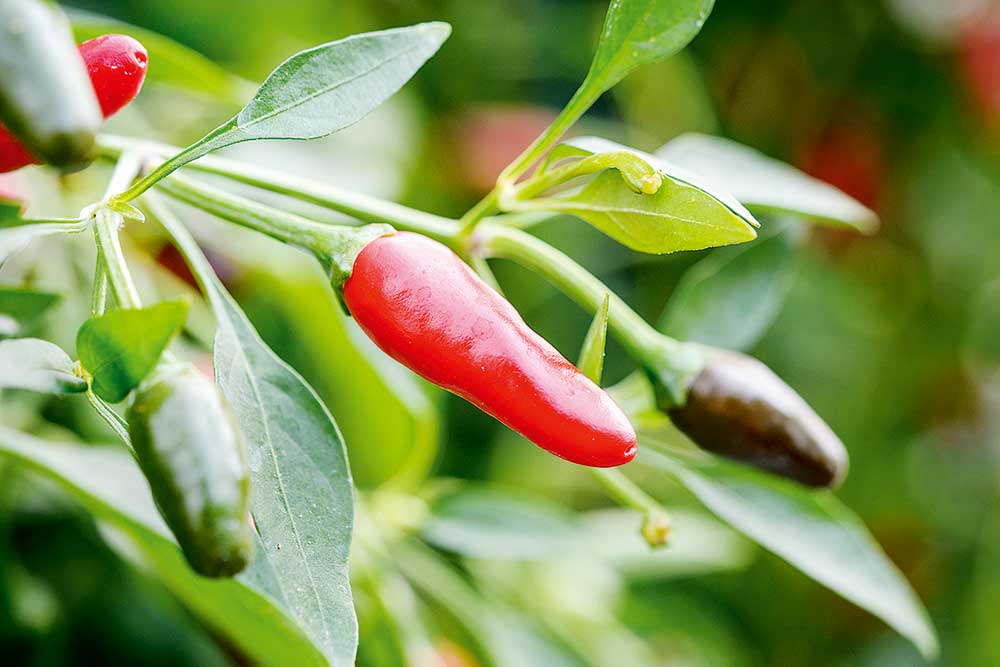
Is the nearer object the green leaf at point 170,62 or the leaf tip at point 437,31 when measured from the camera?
the leaf tip at point 437,31

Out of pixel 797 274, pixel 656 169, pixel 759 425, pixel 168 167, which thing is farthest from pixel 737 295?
pixel 797 274

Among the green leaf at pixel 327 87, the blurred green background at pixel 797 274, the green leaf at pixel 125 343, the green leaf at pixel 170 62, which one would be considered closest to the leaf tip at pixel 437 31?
the green leaf at pixel 327 87

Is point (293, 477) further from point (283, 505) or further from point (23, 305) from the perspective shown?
point (23, 305)

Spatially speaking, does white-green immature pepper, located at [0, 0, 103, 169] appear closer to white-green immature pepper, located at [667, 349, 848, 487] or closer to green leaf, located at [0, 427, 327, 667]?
green leaf, located at [0, 427, 327, 667]

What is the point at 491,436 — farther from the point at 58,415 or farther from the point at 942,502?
the point at 942,502

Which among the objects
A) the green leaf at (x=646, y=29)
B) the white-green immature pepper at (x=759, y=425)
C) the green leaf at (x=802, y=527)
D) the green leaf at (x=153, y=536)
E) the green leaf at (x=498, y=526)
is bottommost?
the green leaf at (x=498, y=526)

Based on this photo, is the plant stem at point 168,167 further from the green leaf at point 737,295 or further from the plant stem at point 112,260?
the green leaf at point 737,295

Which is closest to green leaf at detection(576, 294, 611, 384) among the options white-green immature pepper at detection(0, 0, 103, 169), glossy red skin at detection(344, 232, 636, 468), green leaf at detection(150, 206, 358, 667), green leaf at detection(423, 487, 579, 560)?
A: glossy red skin at detection(344, 232, 636, 468)

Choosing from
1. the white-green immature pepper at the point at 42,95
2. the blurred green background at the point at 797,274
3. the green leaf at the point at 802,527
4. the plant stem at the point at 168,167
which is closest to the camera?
the white-green immature pepper at the point at 42,95
